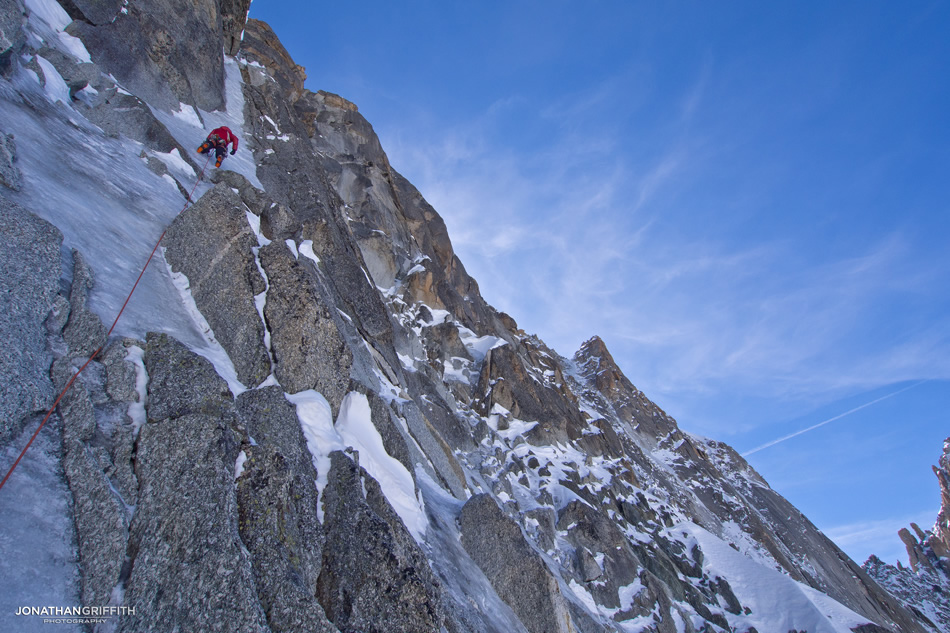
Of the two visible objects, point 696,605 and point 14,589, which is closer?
point 14,589

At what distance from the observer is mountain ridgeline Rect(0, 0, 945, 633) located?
495cm

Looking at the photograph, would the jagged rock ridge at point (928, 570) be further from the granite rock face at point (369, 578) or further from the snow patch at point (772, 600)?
the granite rock face at point (369, 578)

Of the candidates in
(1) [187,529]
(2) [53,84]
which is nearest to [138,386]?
(1) [187,529]

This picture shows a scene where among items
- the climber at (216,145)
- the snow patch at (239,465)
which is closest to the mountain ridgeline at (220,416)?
the snow patch at (239,465)

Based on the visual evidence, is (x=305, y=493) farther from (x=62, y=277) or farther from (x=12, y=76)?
(x=12, y=76)

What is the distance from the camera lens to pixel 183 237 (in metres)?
10.8

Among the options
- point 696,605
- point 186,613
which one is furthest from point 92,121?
point 696,605

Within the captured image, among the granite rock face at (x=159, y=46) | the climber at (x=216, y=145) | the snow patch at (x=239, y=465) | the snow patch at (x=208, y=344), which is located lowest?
the snow patch at (x=239, y=465)

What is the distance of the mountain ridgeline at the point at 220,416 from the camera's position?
4.95m

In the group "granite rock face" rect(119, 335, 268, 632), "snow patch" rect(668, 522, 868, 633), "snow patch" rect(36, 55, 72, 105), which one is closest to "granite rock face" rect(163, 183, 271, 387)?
"granite rock face" rect(119, 335, 268, 632)

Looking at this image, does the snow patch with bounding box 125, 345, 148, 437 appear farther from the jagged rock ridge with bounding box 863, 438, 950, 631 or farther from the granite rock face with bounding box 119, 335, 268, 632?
the jagged rock ridge with bounding box 863, 438, 950, 631

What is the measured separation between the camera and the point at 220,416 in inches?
257

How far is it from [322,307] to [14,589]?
687cm

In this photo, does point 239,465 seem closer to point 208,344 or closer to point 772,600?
point 208,344
